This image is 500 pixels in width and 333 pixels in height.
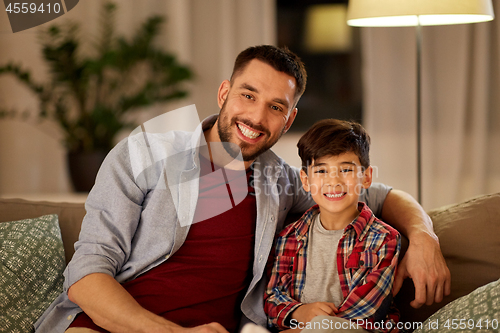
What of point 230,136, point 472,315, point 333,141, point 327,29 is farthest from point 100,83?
point 472,315

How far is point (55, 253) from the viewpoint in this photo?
144 centimetres

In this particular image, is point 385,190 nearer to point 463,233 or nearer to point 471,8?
point 463,233

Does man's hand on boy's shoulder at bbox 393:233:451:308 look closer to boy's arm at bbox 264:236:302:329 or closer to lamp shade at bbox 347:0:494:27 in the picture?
boy's arm at bbox 264:236:302:329

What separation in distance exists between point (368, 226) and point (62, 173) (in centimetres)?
292

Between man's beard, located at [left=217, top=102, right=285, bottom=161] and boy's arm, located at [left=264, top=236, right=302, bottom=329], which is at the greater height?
man's beard, located at [left=217, top=102, right=285, bottom=161]

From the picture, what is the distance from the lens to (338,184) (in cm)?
129

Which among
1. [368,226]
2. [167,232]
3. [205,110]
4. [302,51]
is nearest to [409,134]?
[302,51]

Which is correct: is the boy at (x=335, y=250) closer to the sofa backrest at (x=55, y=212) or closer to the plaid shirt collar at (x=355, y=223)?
the plaid shirt collar at (x=355, y=223)

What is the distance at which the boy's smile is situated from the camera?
1.30 metres

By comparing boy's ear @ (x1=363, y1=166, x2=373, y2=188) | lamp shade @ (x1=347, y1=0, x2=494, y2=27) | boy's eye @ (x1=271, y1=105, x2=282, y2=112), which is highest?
lamp shade @ (x1=347, y1=0, x2=494, y2=27)

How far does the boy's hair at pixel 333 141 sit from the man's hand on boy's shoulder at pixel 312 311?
1.33 ft

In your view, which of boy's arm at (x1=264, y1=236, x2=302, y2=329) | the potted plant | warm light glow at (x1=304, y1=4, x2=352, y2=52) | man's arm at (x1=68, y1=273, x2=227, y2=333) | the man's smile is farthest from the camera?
warm light glow at (x1=304, y1=4, x2=352, y2=52)

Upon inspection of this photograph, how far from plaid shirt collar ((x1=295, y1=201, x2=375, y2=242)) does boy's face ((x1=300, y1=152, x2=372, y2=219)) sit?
0.13 ft

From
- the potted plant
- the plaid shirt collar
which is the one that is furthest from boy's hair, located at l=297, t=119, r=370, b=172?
the potted plant
